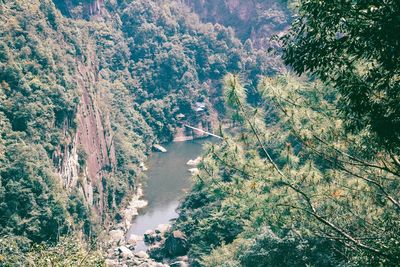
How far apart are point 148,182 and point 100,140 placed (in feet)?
23.1

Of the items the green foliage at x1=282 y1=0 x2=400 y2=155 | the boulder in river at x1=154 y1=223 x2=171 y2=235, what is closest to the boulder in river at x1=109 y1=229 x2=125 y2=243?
the boulder in river at x1=154 y1=223 x2=171 y2=235

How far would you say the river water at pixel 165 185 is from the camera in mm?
36531

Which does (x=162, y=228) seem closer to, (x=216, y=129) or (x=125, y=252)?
(x=125, y=252)

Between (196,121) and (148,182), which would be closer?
(148,182)

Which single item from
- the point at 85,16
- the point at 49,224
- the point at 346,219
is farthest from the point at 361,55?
the point at 85,16

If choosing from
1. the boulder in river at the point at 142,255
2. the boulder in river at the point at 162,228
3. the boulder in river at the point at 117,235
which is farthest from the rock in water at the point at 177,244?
the boulder in river at the point at 117,235

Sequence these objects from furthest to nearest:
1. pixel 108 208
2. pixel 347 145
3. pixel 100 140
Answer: pixel 100 140 → pixel 108 208 → pixel 347 145

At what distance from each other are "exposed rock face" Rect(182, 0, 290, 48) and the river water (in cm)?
3250

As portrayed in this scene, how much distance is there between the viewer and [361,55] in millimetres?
4641

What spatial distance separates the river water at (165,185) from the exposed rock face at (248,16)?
32496 mm

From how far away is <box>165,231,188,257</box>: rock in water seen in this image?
2767 centimetres

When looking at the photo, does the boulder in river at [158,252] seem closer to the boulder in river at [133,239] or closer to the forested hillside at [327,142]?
the boulder in river at [133,239]

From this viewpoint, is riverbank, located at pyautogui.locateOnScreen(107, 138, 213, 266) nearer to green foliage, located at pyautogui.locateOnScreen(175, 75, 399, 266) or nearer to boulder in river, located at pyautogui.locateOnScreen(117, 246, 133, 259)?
boulder in river, located at pyautogui.locateOnScreen(117, 246, 133, 259)

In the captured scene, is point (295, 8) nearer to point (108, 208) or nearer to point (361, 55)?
point (361, 55)
